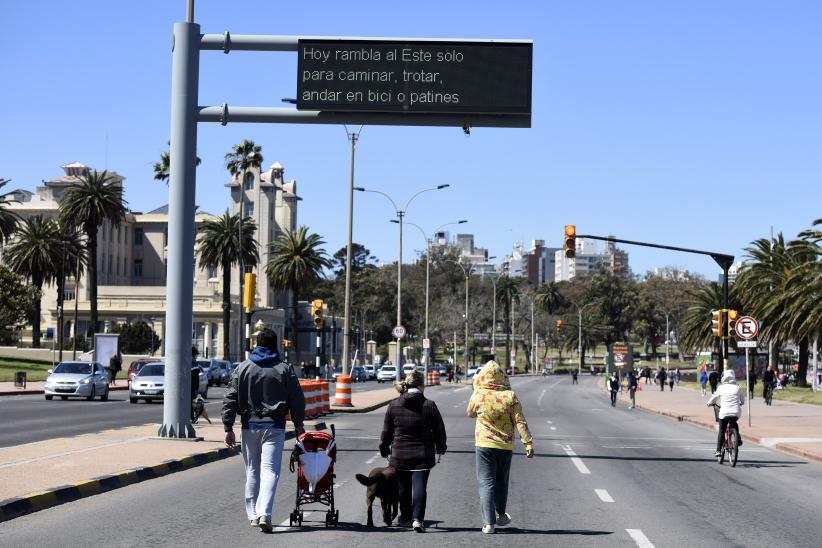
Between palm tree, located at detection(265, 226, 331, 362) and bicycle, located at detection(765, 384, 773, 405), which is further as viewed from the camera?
palm tree, located at detection(265, 226, 331, 362)

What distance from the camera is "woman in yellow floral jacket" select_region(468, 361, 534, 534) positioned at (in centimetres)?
1095

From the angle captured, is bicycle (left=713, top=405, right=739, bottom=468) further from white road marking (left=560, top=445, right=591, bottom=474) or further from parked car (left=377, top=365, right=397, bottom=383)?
parked car (left=377, top=365, right=397, bottom=383)

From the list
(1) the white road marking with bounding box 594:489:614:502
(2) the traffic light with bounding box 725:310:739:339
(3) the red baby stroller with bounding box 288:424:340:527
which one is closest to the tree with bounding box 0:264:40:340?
(2) the traffic light with bounding box 725:310:739:339

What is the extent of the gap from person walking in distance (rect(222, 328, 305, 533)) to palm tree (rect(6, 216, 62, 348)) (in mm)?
83007

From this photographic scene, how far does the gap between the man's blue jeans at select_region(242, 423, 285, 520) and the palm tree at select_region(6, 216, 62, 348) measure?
83041mm

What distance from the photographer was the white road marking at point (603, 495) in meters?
14.2

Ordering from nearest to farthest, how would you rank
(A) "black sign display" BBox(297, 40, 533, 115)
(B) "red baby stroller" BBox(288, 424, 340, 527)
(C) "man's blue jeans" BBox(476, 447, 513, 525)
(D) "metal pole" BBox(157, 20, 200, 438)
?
(C) "man's blue jeans" BBox(476, 447, 513, 525) < (B) "red baby stroller" BBox(288, 424, 340, 527) < (A) "black sign display" BBox(297, 40, 533, 115) < (D) "metal pole" BBox(157, 20, 200, 438)

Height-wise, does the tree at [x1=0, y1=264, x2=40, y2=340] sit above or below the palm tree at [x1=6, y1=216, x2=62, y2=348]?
below

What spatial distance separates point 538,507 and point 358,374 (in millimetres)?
82091

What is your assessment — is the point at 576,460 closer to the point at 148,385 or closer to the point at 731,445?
the point at 731,445

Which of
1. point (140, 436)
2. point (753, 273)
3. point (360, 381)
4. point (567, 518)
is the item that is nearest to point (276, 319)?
point (360, 381)

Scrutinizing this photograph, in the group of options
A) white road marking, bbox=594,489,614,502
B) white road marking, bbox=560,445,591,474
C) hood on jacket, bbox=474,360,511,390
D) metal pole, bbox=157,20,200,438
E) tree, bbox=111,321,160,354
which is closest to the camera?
hood on jacket, bbox=474,360,511,390

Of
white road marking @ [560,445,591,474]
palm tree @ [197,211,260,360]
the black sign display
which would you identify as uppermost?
palm tree @ [197,211,260,360]

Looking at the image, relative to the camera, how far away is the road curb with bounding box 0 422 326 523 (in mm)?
11750
